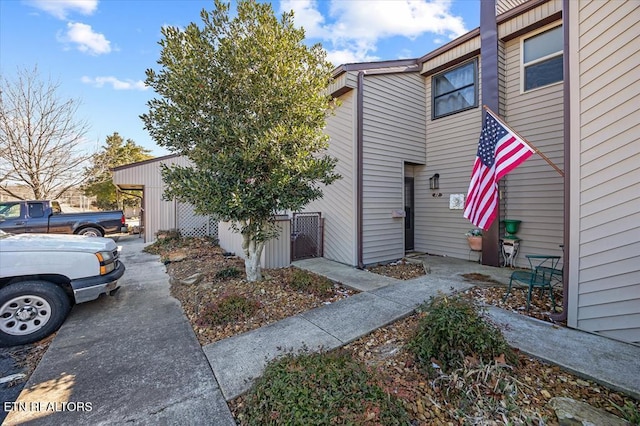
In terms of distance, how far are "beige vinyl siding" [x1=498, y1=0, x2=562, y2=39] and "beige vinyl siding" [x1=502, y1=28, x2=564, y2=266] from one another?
289 mm

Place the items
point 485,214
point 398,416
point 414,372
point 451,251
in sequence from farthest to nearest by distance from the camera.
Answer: point 451,251 → point 485,214 → point 414,372 → point 398,416

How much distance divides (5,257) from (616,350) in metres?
6.53

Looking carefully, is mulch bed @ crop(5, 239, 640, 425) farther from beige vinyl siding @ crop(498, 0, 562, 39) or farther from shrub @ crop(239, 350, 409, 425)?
beige vinyl siding @ crop(498, 0, 562, 39)

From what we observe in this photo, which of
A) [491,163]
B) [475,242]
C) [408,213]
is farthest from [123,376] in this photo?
[408,213]

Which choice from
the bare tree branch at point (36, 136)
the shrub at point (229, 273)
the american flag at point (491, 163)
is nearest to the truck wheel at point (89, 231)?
the bare tree branch at point (36, 136)

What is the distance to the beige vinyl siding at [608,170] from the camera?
2557mm

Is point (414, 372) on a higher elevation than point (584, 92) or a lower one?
lower

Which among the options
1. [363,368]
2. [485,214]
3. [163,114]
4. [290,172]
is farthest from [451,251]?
[163,114]

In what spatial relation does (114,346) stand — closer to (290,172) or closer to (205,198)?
(205,198)

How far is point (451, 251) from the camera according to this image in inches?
259

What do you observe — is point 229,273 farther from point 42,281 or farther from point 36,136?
point 36,136

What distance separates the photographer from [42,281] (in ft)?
→ 10.5

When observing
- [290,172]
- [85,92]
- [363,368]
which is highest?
[85,92]

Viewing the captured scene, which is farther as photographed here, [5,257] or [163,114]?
[163,114]
